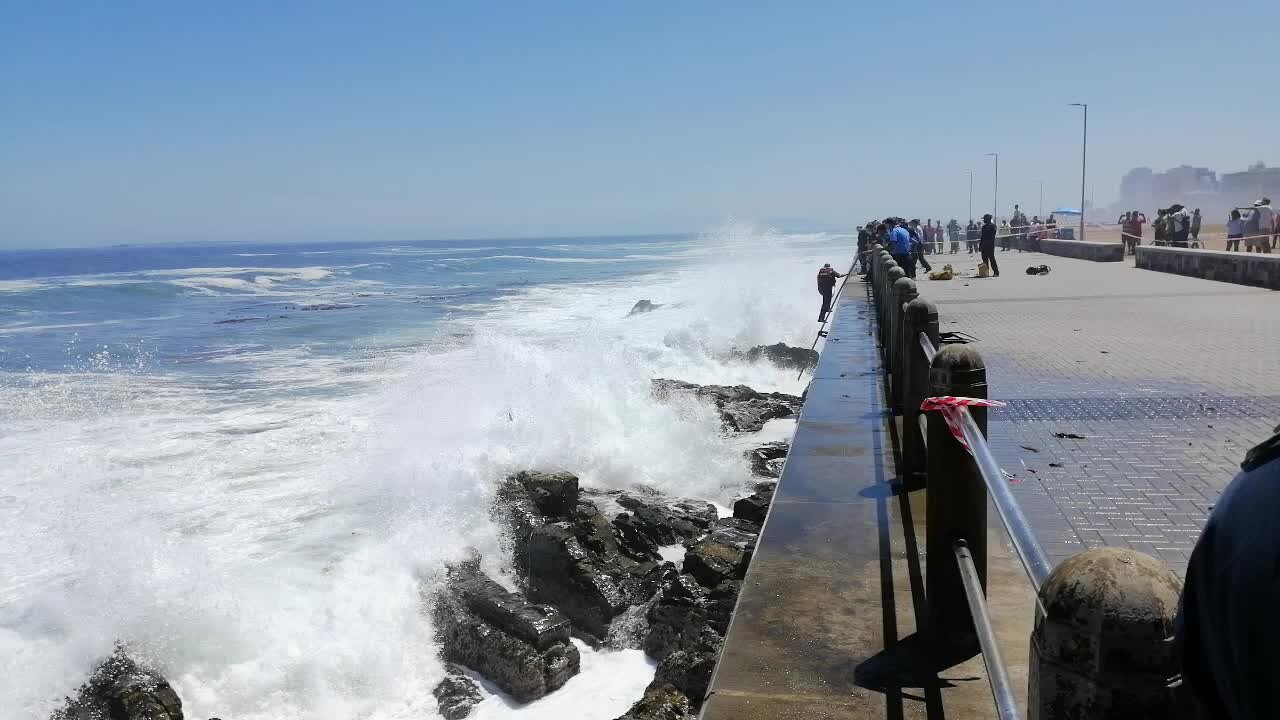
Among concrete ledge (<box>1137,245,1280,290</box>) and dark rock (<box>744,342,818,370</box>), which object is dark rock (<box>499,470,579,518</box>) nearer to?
dark rock (<box>744,342,818,370</box>)

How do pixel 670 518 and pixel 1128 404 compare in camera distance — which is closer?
pixel 1128 404

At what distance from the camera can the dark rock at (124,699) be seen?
6.59m

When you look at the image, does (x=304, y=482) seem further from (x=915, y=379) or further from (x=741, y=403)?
(x=915, y=379)

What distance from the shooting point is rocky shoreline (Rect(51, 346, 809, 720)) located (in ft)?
21.8

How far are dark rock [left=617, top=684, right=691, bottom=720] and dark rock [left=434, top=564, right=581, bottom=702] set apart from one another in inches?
59.6

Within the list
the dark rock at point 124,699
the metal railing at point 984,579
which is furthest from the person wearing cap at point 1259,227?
the dark rock at point 124,699

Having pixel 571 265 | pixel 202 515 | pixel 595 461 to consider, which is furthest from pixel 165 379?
pixel 571 265

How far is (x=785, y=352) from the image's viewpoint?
2147 cm

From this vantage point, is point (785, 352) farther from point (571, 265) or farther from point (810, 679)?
point (571, 265)

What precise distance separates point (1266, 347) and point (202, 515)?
1240cm

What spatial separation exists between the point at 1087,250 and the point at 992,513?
100 feet

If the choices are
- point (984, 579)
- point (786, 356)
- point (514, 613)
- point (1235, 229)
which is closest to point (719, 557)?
point (514, 613)

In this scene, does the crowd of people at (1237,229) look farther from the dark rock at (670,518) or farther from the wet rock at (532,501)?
the wet rock at (532,501)

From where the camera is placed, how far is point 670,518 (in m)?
9.79
